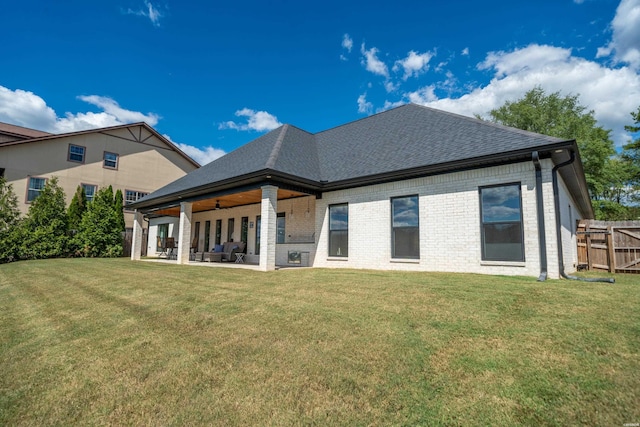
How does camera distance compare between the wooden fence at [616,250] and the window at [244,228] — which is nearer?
the wooden fence at [616,250]

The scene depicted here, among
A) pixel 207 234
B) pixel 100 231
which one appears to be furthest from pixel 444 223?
pixel 100 231

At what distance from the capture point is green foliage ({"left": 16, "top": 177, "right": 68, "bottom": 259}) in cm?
1659

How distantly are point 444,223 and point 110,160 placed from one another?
80.5ft

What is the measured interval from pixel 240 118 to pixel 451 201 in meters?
26.3

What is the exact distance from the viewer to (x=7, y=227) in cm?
1611

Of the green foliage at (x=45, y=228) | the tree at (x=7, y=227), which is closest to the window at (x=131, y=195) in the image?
the green foliage at (x=45, y=228)

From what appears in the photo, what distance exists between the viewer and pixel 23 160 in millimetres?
19578

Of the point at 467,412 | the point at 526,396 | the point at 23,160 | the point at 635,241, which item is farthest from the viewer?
the point at 23,160

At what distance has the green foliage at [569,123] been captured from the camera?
84.5 ft

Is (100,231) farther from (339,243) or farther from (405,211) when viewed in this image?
(405,211)

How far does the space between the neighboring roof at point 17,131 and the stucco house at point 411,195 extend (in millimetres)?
14977

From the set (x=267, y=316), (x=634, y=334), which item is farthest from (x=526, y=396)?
(x=267, y=316)

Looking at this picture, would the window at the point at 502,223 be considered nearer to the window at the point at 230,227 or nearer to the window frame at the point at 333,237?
the window frame at the point at 333,237

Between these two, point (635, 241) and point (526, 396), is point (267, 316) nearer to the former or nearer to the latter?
point (526, 396)
